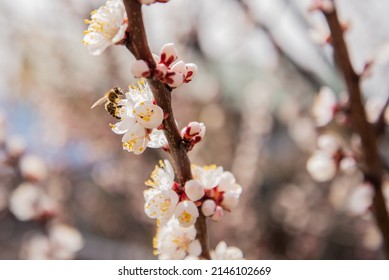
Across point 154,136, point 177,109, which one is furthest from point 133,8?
point 177,109

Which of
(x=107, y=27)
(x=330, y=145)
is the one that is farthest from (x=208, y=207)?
(x=330, y=145)

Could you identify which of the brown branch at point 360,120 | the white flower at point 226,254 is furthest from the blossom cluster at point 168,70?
the brown branch at point 360,120

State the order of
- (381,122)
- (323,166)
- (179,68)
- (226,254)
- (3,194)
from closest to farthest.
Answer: (179,68)
(226,254)
(381,122)
(323,166)
(3,194)

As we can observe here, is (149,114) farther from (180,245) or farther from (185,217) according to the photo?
(180,245)

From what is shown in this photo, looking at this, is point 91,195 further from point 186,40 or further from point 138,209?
point 186,40

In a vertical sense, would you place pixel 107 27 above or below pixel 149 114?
above

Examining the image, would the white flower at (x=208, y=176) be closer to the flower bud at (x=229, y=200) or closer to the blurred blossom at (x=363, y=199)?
the flower bud at (x=229, y=200)

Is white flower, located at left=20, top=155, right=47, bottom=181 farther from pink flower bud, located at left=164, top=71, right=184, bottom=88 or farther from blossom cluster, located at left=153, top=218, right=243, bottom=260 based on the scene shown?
pink flower bud, located at left=164, top=71, right=184, bottom=88

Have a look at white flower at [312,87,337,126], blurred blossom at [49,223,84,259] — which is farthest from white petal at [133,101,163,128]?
blurred blossom at [49,223,84,259]

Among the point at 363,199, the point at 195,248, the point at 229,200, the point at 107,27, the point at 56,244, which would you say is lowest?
the point at 195,248
